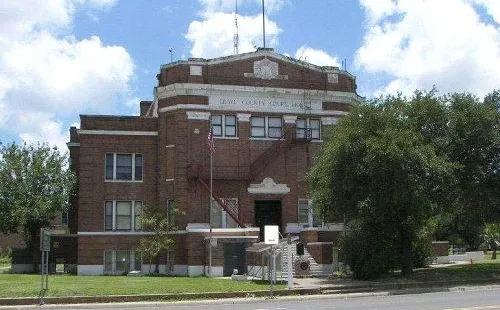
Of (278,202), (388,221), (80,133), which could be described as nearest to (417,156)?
(388,221)

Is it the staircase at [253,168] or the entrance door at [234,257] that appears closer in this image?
the entrance door at [234,257]

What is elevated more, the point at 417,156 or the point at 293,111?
the point at 293,111

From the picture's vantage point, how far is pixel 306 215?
A: 142 ft

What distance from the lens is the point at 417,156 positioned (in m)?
31.0

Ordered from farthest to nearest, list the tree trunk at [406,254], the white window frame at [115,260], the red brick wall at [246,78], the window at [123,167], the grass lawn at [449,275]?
the window at [123,167] < the red brick wall at [246,78] < the white window frame at [115,260] < the tree trunk at [406,254] < the grass lawn at [449,275]

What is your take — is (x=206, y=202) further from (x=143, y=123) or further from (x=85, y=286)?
(x=85, y=286)

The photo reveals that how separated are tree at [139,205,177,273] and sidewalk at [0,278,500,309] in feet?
33.7

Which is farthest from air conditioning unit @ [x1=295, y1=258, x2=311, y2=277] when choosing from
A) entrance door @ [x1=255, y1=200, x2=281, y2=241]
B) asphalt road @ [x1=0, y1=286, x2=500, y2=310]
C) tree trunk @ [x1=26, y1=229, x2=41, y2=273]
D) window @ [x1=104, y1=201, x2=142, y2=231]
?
tree trunk @ [x1=26, y1=229, x2=41, y2=273]

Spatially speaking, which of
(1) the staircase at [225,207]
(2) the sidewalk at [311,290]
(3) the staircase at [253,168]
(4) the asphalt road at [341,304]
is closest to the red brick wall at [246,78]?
(3) the staircase at [253,168]

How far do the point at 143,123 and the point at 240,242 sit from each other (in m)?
11.2

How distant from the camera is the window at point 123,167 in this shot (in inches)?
1679

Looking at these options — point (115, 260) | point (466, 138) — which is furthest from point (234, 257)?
point (466, 138)

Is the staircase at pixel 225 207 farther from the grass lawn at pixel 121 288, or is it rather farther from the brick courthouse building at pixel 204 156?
the grass lawn at pixel 121 288

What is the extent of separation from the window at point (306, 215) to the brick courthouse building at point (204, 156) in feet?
0.21
